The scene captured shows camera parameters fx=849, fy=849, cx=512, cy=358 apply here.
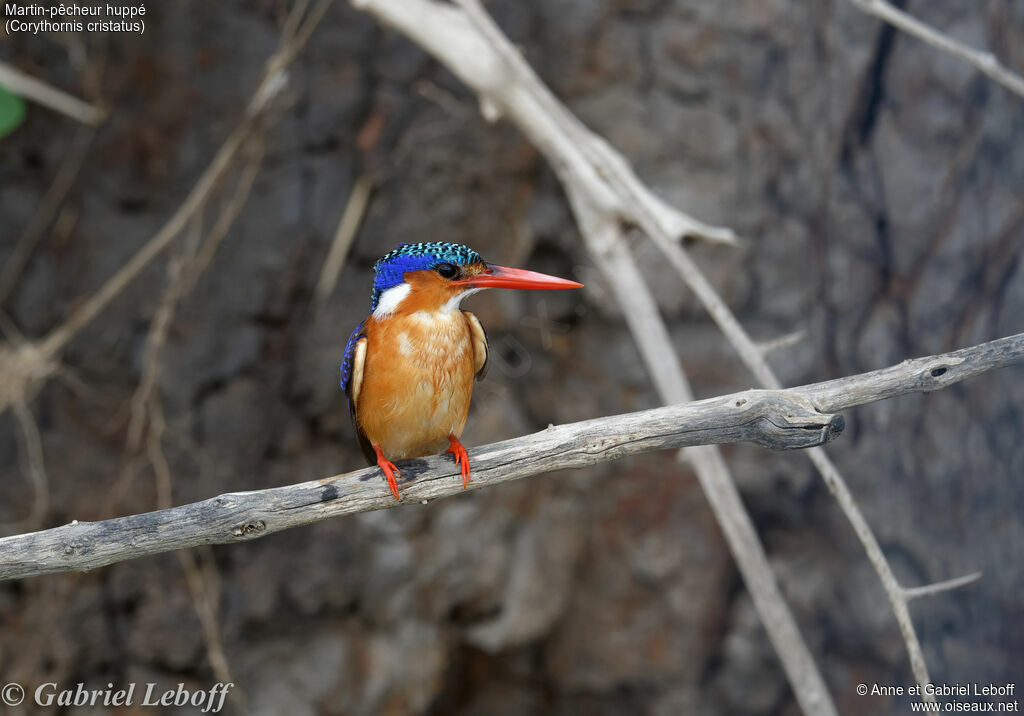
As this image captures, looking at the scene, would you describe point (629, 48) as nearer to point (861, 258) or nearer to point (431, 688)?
point (861, 258)

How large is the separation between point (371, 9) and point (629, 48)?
3.24ft

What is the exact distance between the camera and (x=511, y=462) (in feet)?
5.12

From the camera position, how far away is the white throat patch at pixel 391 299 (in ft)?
5.70

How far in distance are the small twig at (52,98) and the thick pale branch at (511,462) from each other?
2.05 meters

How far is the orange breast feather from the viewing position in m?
1.73

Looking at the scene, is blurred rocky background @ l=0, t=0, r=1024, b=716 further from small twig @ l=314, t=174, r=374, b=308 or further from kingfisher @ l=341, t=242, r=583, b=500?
kingfisher @ l=341, t=242, r=583, b=500

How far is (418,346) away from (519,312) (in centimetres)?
154

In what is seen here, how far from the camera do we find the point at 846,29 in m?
3.06

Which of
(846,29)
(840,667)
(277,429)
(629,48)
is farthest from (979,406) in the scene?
(277,429)

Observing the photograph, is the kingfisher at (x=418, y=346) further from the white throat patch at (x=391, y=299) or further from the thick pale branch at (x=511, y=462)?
the thick pale branch at (x=511, y=462)

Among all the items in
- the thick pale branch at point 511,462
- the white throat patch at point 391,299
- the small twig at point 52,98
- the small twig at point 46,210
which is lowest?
the thick pale branch at point 511,462

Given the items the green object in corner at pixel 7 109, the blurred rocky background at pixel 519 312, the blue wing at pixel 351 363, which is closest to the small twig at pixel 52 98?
the blurred rocky background at pixel 519 312

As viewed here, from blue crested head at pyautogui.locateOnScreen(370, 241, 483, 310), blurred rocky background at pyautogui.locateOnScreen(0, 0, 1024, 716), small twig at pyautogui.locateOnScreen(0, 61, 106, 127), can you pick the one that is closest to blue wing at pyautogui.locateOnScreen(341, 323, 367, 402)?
blue crested head at pyautogui.locateOnScreen(370, 241, 483, 310)

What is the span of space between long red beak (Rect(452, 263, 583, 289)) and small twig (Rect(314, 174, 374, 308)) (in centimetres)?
157
